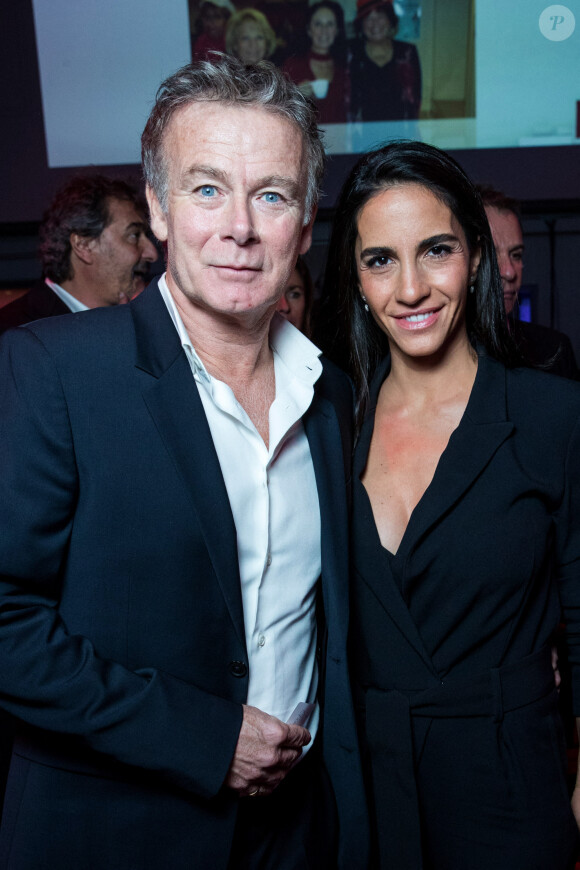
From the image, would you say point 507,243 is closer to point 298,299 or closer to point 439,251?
point 298,299

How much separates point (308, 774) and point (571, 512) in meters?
0.67

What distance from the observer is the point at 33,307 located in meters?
3.12

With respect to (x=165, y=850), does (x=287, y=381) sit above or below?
above

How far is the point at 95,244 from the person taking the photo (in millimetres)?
3420

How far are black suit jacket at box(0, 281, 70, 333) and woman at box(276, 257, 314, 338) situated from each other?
2.89 feet

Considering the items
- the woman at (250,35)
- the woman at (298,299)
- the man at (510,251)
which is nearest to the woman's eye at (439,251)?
the man at (510,251)

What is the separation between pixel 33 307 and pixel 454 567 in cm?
222

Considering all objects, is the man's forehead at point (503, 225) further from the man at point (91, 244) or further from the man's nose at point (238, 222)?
the man's nose at point (238, 222)

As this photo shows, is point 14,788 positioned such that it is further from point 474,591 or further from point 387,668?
point 474,591

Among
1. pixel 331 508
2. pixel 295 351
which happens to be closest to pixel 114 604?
pixel 331 508

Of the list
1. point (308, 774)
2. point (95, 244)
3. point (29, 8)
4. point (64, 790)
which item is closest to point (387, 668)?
point (308, 774)

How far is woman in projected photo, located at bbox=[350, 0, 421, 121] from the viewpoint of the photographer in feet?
14.6

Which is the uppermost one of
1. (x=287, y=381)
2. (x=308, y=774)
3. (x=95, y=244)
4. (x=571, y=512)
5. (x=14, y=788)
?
(x=95, y=244)

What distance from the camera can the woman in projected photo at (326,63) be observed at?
4461 millimetres
